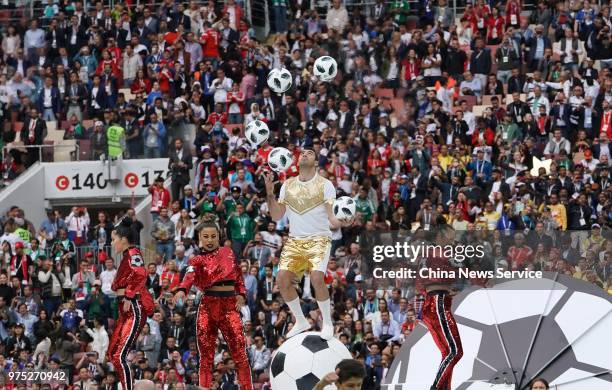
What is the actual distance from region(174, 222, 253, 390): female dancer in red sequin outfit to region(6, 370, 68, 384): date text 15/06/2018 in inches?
281

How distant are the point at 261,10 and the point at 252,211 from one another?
1092 cm

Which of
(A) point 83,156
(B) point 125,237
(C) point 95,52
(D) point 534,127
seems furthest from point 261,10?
(B) point 125,237

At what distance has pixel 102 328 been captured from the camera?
2975cm

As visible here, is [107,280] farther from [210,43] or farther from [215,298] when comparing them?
[215,298]

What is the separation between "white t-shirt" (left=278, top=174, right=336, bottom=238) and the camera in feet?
65.3

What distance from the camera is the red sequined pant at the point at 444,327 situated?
59.7ft

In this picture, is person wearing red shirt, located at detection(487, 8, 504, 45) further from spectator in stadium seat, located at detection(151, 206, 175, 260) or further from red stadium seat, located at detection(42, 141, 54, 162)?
red stadium seat, located at detection(42, 141, 54, 162)

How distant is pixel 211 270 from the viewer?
19047 mm

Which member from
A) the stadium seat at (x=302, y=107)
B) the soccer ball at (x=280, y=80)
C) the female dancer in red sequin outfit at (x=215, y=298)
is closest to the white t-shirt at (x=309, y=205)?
the female dancer in red sequin outfit at (x=215, y=298)

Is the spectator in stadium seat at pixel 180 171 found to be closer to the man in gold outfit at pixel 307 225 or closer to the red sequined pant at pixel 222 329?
the man in gold outfit at pixel 307 225

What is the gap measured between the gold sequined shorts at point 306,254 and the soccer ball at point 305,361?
0.81 m

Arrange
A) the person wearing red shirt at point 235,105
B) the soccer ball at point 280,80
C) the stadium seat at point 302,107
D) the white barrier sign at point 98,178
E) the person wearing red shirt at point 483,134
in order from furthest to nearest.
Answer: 1. the white barrier sign at point 98,178
2. the person wearing red shirt at point 235,105
3. the stadium seat at point 302,107
4. the person wearing red shirt at point 483,134
5. the soccer ball at point 280,80

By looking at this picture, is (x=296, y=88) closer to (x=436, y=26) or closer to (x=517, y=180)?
(x=436, y=26)

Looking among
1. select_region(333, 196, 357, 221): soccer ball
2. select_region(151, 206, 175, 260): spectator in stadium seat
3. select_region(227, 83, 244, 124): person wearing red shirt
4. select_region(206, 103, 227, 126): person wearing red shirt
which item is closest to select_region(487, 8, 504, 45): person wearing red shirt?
select_region(227, 83, 244, 124): person wearing red shirt
